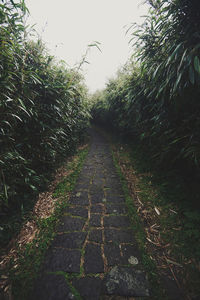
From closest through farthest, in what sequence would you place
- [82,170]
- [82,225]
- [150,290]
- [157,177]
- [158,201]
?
[150,290] → [82,225] → [158,201] → [157,177] → [82,170]

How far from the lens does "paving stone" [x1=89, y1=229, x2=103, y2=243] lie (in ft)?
5.00

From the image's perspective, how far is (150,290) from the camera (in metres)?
1.08

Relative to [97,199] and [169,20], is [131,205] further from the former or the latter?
[169,20]

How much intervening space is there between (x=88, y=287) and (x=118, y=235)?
61cm

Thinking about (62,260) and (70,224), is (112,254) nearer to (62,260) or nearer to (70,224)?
(62,260)

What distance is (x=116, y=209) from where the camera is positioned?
2.05 meters

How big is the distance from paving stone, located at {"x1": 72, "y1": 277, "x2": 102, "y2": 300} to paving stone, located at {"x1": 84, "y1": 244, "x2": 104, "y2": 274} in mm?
71

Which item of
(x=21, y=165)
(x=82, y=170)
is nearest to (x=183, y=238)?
(x=21, y=165)

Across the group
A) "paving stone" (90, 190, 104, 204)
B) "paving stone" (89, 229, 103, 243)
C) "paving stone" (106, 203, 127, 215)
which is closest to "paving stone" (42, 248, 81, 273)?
"paving stone" (89, 229, 103, 243)

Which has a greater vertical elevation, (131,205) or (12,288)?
(12,288)

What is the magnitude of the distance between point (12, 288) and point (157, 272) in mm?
1343

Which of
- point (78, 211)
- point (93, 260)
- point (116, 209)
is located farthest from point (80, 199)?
point (93, 260)

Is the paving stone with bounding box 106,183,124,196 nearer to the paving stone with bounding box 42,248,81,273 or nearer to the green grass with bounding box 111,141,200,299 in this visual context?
the green grass with bounding box 111,141,200,299

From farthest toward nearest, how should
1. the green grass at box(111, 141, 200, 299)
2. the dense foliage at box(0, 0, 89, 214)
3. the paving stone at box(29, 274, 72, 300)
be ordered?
the dense foliage at box(0, 0, 89, 214)
the green grass at box(111, 141, 200, 299)
the paving stone at box(29, 274, 72, 300)
